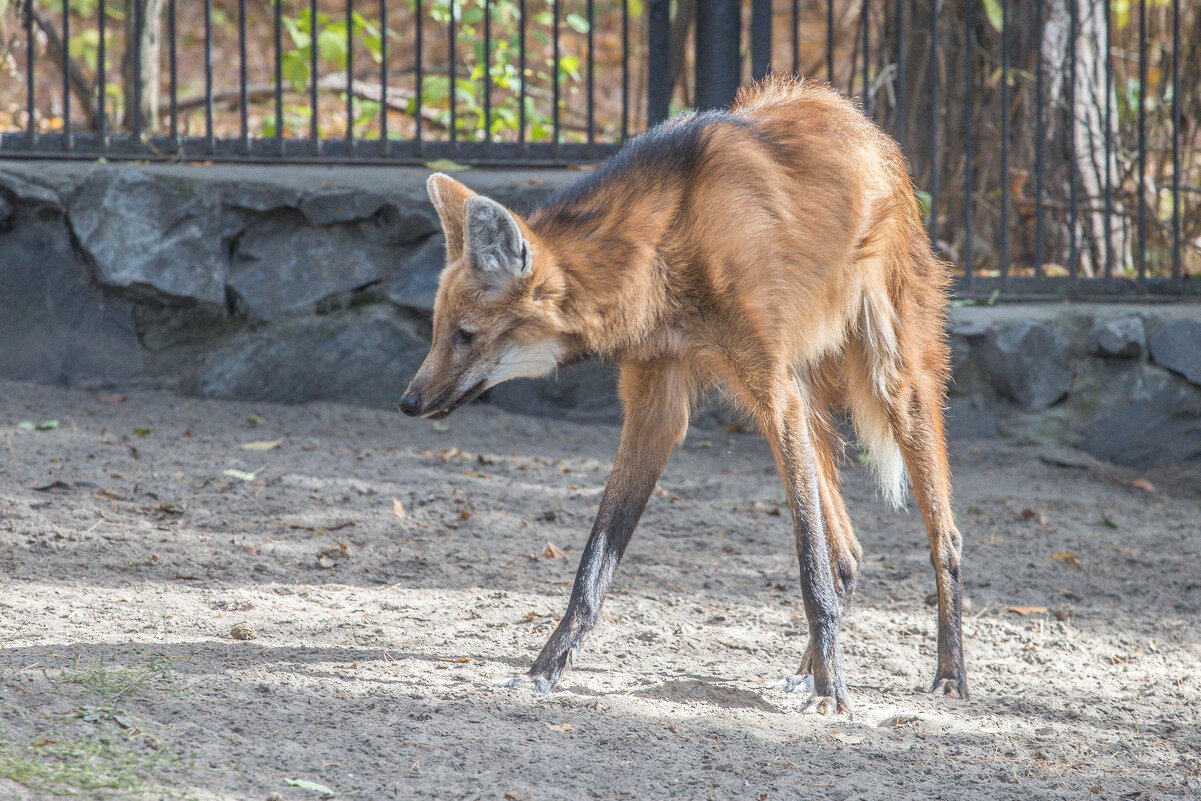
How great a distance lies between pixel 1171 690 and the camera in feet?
11.1

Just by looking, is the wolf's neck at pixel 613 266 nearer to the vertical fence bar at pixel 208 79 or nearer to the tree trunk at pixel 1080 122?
the vertical fence bar at pixel 208 79

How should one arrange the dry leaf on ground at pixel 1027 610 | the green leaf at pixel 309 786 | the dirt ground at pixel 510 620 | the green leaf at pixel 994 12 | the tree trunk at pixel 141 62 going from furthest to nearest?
1. the green leaf at pixel 994 12
2. the tree trunk at pixel 141 62
3. the dry leaf on ground at pixel 1027 610
4. the dirt ground at pixel 510 620
5. the green leaf at pixel 309 786

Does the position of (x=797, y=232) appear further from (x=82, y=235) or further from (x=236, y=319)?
(x=82, y=235)

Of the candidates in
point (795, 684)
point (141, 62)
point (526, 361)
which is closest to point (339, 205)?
point (141, 62)

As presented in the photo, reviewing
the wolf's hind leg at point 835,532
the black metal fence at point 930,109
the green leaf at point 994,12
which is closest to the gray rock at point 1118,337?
the black metal fence at point 930,109

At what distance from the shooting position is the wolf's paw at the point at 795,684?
3.16 meters

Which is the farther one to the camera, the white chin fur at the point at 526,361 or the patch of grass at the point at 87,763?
the white chin fur at the point at 526,361

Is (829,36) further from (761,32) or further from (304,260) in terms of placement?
(304,260)

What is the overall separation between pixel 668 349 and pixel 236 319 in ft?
10.8

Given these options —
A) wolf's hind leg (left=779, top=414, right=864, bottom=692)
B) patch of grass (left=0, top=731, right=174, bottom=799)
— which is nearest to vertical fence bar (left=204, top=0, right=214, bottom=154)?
wolf's hind leg (left=779, top=414, right=864, bottom=692)

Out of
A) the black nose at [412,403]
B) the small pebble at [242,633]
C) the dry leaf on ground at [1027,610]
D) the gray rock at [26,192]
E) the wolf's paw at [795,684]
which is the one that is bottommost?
the dry leaf on ground at [1027,610]

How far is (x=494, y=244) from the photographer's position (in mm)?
2787

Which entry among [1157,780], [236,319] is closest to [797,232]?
[1157,780]

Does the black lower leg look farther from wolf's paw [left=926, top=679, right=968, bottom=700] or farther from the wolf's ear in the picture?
the wolf's ear
